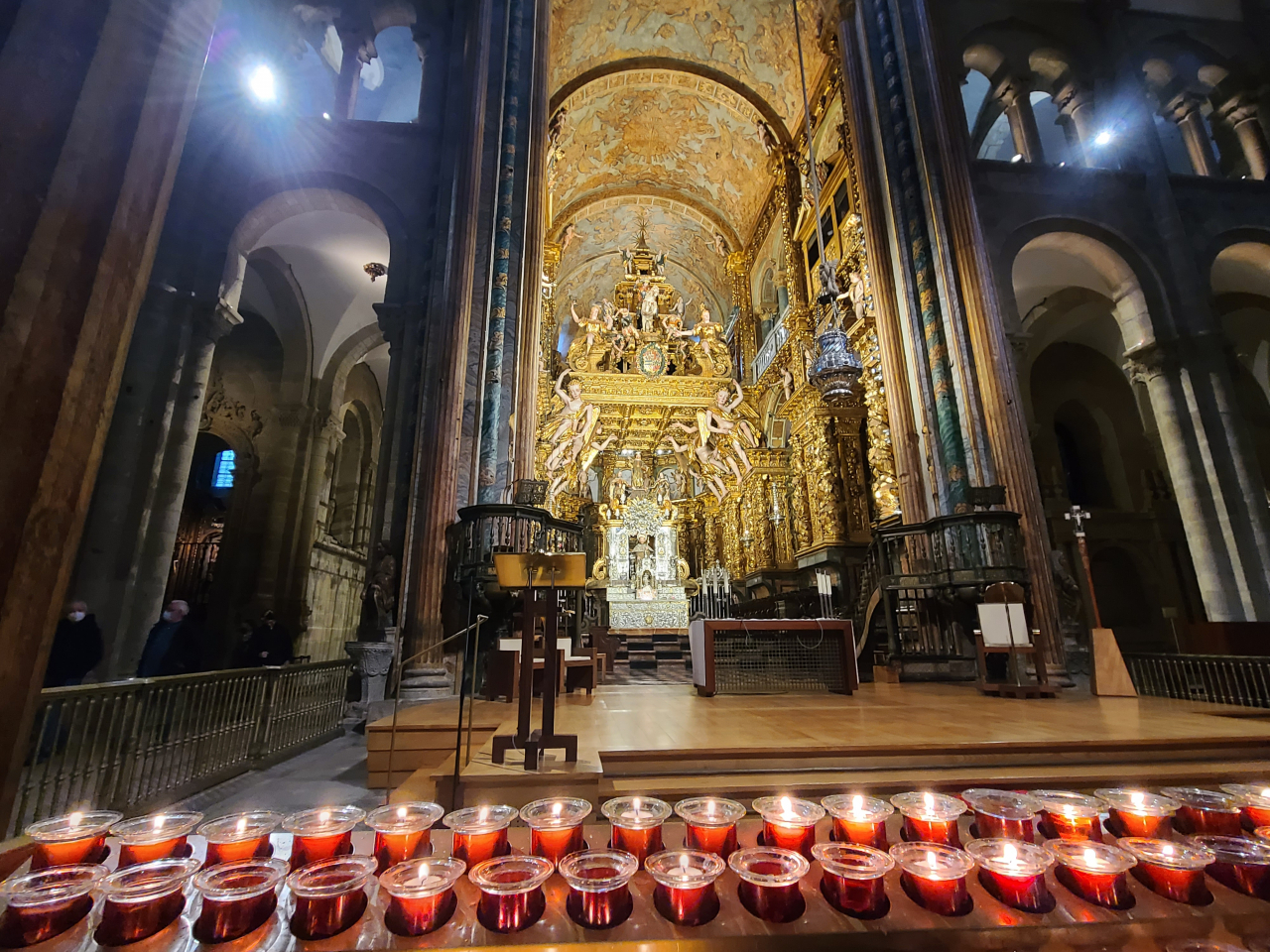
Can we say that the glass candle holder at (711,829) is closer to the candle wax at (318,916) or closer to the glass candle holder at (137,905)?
the candle wax at (318,916)

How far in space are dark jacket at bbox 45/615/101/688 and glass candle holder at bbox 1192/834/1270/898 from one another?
22.6 ft

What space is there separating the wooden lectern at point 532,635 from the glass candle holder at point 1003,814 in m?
1.55

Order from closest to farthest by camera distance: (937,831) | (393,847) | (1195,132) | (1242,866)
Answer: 1. (1242,866)
2. (393,847)
3. (937,831)
4. (1195,132)

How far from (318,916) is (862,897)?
3.15ft

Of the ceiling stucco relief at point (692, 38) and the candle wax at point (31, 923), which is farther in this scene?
the ceiling stucco relief at point (692, 38)

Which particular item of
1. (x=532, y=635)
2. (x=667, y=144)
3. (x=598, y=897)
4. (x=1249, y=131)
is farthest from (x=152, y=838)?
(x=667, y=144)

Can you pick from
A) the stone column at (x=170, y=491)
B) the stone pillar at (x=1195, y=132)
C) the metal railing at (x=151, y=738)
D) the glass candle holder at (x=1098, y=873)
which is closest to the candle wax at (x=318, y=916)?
the glass candle holder at (x=1098, y=873)

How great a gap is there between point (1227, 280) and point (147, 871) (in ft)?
48.7

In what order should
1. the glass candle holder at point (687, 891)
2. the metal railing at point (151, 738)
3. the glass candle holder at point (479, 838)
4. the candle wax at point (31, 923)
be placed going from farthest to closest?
the metal railing at point (151, 738) → the glass candle holder at point (479, 838) → the glass candle holder at point (687, 891) → the candle wax at point (31, 923)

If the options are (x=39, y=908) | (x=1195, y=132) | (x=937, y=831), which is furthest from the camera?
(x=1195, y=132)

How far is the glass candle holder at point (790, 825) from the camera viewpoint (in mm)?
1307

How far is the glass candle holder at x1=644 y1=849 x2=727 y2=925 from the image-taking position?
3.41ft

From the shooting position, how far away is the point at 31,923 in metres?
0.94

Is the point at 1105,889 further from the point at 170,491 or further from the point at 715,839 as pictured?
the point at 170,491
